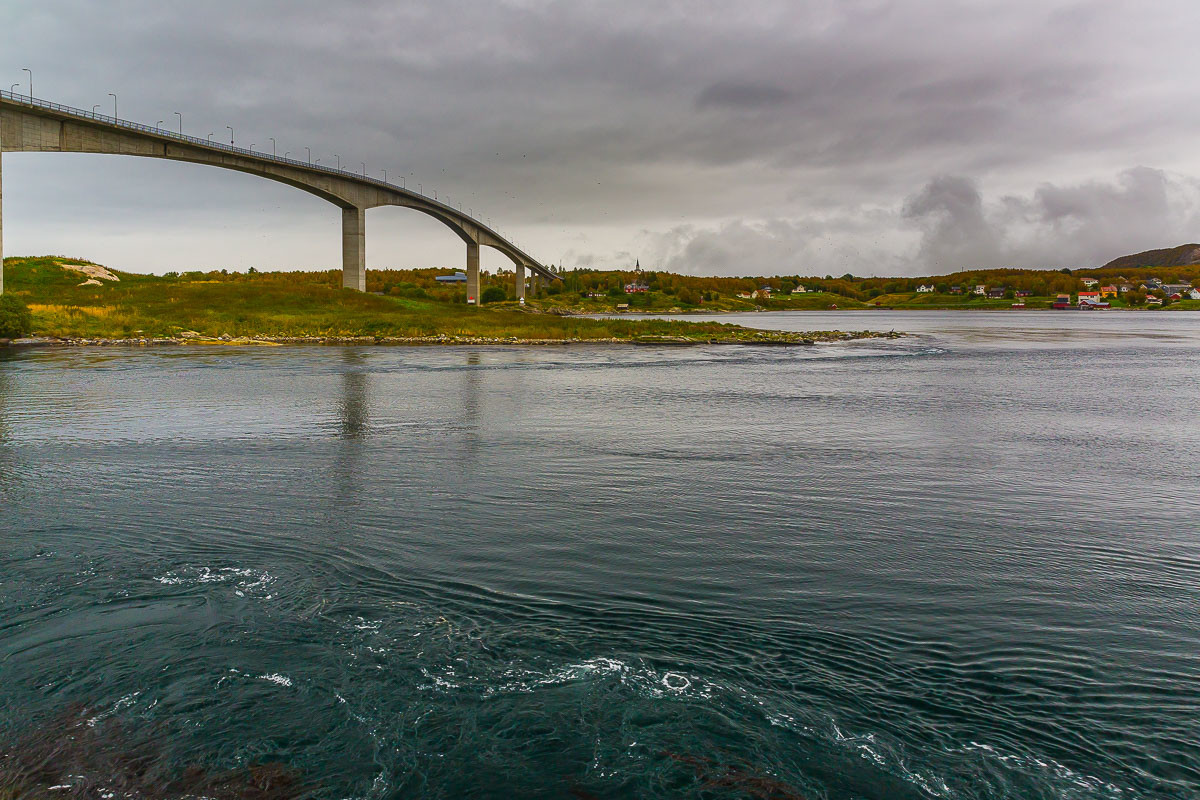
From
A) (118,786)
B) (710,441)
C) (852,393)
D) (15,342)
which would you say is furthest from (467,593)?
(15,342)

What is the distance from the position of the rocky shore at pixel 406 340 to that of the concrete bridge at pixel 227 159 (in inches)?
315

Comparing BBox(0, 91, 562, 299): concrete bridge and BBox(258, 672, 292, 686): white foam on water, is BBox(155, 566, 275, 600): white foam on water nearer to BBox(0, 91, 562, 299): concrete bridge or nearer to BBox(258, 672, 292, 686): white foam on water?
BBox(258, 672, 292, 686): white foam on water

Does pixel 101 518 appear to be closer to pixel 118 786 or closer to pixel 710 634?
pixel 118 786

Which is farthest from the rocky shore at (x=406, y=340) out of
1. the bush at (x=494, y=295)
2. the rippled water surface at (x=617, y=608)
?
the bush at (x=494, y=295)

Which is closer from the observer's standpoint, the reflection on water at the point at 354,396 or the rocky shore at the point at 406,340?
the reflection on water at the point at 354,396

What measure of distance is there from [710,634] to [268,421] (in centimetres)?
1972

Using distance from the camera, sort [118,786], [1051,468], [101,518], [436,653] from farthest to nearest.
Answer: [1051,468] < [101,518] < [436,653] < [118,786]

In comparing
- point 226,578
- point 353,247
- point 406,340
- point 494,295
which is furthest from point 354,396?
point 494,295

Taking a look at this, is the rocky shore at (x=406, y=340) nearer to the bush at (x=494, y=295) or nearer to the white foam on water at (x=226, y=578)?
the white foam on water at (x=226, y=578)

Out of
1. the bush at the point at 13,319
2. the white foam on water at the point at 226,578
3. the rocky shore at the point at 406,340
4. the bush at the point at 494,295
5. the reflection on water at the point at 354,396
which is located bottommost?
the white foam on water at the point at 226,578

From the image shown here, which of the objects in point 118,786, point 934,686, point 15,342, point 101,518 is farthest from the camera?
point 15,342

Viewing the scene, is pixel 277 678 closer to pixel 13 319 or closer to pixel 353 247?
pixel 13 319

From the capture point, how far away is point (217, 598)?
10039mm

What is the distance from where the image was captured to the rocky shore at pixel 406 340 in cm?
6006
